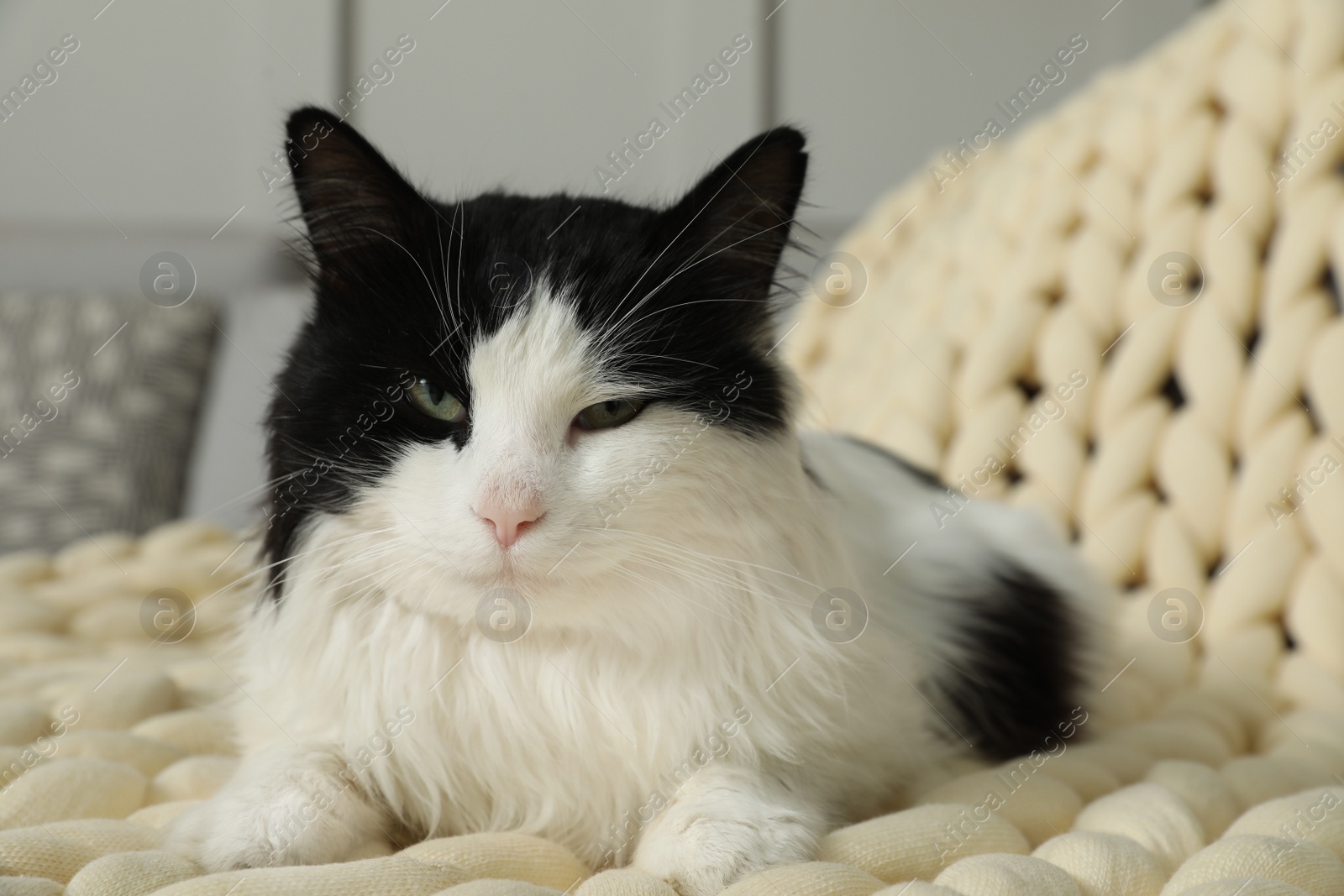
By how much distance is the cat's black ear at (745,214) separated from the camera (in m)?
0.95

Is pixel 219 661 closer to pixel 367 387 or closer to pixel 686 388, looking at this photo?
pixel 367 387

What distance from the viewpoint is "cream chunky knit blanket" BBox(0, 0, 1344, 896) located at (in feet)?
2.62

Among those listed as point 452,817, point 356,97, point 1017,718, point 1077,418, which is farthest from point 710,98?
point 452,817

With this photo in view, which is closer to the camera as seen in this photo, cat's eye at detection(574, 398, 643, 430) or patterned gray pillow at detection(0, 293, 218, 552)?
cat's eye at detection(574, 398, 643, 430)

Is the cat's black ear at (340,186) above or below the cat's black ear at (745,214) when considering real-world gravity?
above

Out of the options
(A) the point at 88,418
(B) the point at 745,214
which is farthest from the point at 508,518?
(A) the point at 88,418

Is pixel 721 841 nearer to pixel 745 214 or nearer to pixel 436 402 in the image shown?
pixel 436 402

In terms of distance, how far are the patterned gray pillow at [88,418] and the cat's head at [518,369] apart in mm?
2061

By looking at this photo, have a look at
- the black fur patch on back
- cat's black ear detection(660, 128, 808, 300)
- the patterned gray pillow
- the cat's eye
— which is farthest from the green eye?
the patterned gray pillow

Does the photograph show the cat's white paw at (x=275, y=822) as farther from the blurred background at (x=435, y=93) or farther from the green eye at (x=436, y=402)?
the blurred background at (x=435, y=93)

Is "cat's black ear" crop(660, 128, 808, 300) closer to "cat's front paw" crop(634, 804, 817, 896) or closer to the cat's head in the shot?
the cat's head

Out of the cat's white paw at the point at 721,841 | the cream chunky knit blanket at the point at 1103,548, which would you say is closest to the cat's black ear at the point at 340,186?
the cream chunky knit blanket at the point at 1103,548

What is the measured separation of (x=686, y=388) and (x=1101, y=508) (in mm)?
981

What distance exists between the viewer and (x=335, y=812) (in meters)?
0.86
